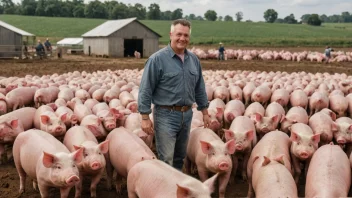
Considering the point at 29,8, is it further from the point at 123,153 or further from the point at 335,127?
the point at 123,153

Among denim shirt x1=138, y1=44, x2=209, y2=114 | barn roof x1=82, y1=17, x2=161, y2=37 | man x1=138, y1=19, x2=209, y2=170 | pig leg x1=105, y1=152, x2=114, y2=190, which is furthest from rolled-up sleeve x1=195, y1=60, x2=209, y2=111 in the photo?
barn roof x1=82, y1=17, x2=161, y2=37

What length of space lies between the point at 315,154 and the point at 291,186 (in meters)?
1.51

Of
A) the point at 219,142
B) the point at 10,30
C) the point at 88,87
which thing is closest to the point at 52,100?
the point at 88,87

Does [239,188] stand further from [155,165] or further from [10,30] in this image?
Result: [10,30]

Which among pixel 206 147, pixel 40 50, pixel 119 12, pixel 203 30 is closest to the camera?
pixel 206 147

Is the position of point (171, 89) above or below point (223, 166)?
above

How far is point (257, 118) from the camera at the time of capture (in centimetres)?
837

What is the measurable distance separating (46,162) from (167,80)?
1.88m

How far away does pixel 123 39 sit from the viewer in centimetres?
3656

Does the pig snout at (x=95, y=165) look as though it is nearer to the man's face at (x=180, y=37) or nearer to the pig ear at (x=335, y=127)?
the man's face at (x=180, y=37)

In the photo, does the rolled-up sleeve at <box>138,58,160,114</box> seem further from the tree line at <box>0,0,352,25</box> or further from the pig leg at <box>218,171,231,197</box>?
the tree line at <box>0,0,352,25</box>

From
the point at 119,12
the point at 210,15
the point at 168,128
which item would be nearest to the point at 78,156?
the point at 168,128

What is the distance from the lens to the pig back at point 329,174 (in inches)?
197

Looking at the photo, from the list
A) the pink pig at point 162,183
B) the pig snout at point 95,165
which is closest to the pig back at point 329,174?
the pink pig at point 162,183
